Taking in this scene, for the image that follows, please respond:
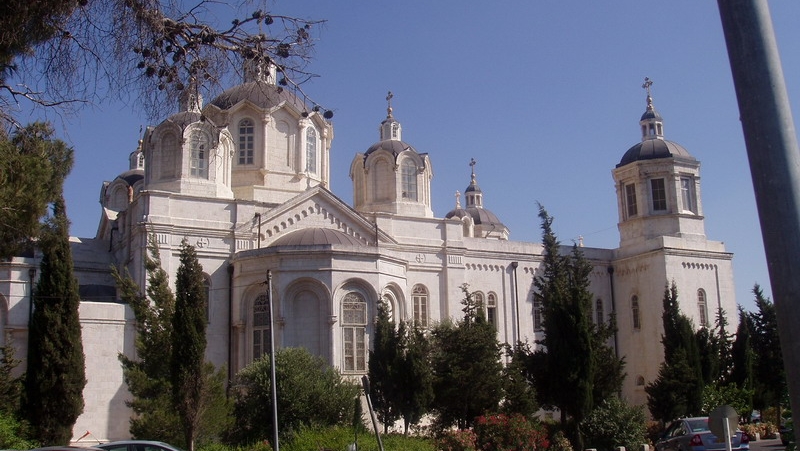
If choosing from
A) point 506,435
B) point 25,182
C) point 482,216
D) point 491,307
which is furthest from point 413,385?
point 482,216

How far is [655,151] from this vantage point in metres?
38.4

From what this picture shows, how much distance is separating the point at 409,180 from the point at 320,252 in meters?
8.33

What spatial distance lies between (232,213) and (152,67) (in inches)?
829

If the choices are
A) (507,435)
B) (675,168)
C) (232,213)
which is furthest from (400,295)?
(675,168)

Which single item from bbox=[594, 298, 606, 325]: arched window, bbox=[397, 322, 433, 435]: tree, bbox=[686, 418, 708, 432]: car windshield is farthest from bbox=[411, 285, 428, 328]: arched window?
bbox=[686, 418, 708, 432]: car windshield

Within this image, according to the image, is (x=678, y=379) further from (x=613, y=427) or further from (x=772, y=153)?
(x=772, y=153)

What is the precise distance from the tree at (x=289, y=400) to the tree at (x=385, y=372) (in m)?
1.06

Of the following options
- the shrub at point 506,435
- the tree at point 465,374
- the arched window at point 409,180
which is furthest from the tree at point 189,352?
the arched window at point 409,180

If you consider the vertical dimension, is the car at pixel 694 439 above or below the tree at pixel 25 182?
below

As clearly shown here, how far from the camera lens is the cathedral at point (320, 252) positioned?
28625 mm

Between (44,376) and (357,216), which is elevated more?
(357,216)

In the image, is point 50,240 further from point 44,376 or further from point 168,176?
point 168,176

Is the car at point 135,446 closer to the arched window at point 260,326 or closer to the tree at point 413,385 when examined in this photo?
the tree at point 413,385

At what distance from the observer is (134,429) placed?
2233 cm
